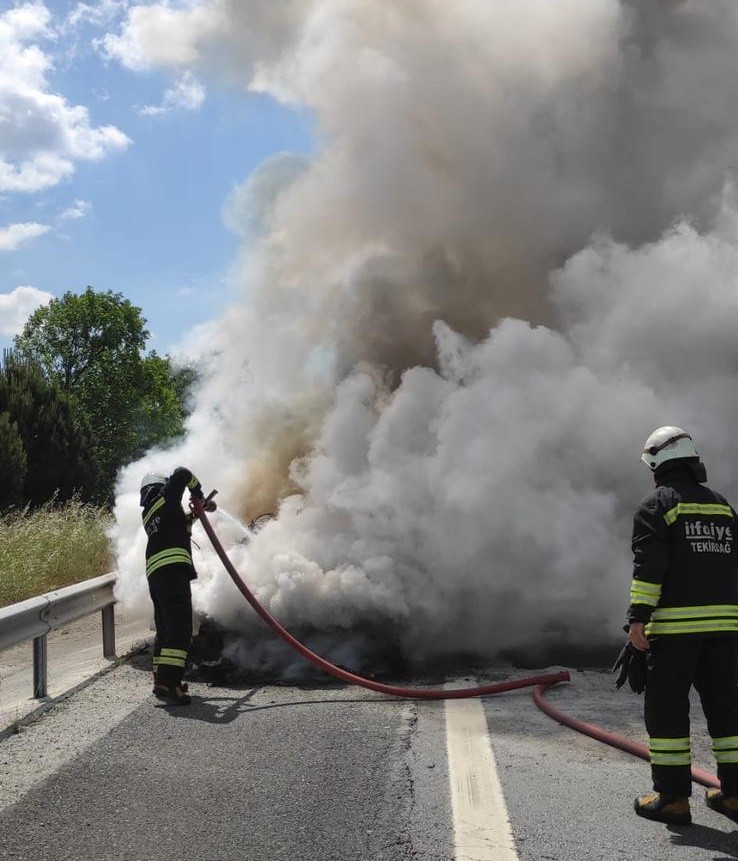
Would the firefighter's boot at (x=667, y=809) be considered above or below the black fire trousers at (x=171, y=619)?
below

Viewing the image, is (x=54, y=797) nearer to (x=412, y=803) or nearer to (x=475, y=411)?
(x=412, y=803)

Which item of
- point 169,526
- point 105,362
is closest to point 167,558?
point 169,526

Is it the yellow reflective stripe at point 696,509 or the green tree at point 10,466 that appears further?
the green tree at point 10,466

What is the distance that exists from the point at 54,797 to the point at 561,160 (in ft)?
28.1

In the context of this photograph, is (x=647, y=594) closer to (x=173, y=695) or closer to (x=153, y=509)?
(x=173, y=695)

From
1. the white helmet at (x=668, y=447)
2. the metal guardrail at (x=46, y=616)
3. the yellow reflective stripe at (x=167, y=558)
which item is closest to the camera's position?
the white helmet at (x=668, y=447)

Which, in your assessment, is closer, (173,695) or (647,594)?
(647,594)

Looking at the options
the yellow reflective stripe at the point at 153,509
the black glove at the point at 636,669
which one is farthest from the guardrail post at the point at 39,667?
the black glove at the point at 636,669

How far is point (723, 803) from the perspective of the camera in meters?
3.59

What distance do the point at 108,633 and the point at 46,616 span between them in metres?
1.34

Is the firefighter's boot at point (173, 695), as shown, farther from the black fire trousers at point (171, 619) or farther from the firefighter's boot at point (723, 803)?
the firefighter's boot at point (723, 803)

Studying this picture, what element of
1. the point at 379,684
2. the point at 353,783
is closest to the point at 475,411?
the point at 379,684

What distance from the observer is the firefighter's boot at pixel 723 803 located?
3561mm

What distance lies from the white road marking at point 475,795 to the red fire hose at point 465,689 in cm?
42
